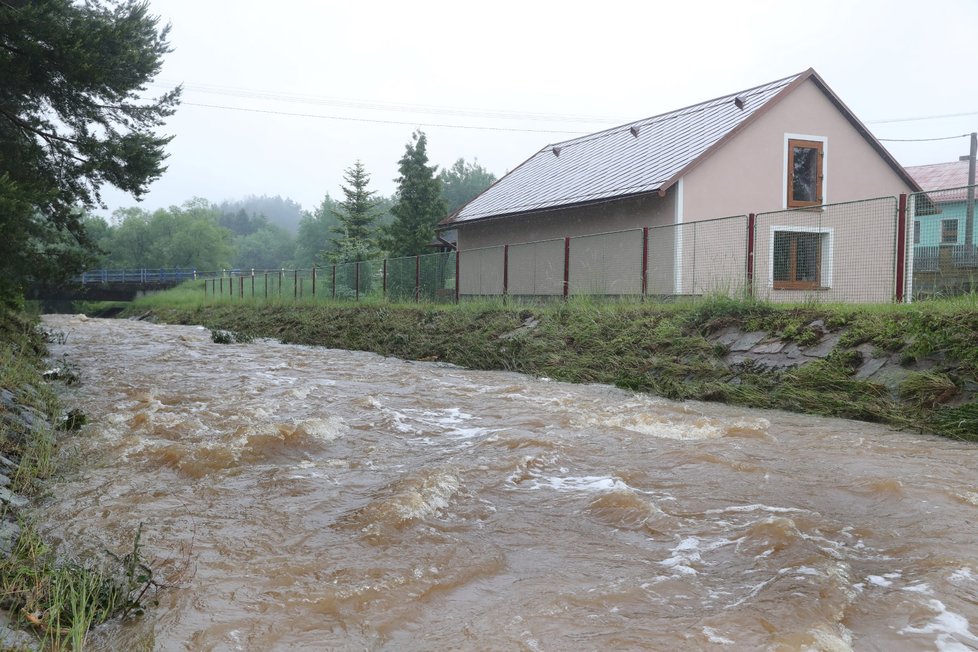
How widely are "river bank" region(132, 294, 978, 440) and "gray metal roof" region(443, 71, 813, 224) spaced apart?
235 inches

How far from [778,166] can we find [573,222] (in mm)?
5970

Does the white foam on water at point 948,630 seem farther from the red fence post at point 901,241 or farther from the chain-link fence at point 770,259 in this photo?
the red fence post at point 901,241

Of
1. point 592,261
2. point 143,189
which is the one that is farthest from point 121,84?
point 592,261

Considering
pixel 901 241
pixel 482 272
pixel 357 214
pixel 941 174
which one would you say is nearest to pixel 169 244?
pixel 357 214

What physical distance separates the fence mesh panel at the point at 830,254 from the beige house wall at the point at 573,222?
16.9 ft

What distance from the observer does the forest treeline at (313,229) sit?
4525 centimetres

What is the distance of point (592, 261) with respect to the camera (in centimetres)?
1772

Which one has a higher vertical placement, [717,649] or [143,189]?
[143,189]

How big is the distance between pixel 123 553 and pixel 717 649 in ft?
9.99

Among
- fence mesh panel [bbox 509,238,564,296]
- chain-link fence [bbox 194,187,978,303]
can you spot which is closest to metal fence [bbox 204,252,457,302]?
chain-link fence [bbox 194,187,978,303]

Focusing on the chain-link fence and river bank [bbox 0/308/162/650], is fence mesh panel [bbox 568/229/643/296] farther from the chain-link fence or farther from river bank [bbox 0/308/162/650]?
river bank [bbox 0/308/162/650]

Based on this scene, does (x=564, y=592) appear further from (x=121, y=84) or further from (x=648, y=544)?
(x=121, y=84)

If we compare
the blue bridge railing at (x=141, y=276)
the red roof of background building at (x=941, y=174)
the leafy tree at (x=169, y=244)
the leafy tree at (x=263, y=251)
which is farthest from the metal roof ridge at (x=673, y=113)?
the leafy tree at (x=263, y=251)

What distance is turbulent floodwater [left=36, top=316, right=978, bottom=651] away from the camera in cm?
325
